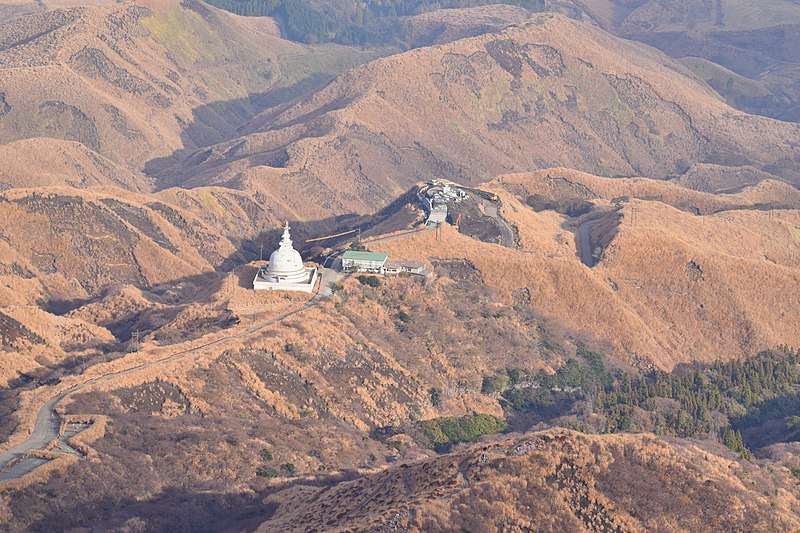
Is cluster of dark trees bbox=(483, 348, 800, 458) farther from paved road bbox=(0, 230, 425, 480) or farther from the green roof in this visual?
paved road bbox=(0, 230, 425, 480)

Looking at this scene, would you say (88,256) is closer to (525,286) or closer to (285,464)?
(525,286)

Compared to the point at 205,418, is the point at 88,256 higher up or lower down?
lower down

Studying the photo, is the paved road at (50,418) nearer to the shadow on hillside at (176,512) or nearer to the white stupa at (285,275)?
the shadow on hillside at (176,512)

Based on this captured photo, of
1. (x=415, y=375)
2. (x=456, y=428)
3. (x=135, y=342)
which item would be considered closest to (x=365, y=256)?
(x=415, y=375)

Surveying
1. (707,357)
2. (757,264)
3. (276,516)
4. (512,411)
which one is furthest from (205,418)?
(757,264)

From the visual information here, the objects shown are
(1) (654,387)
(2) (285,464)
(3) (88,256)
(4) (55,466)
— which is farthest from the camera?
(3) (88,256)

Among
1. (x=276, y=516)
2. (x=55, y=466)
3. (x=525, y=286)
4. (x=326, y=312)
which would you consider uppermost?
(x=55, y=466)
